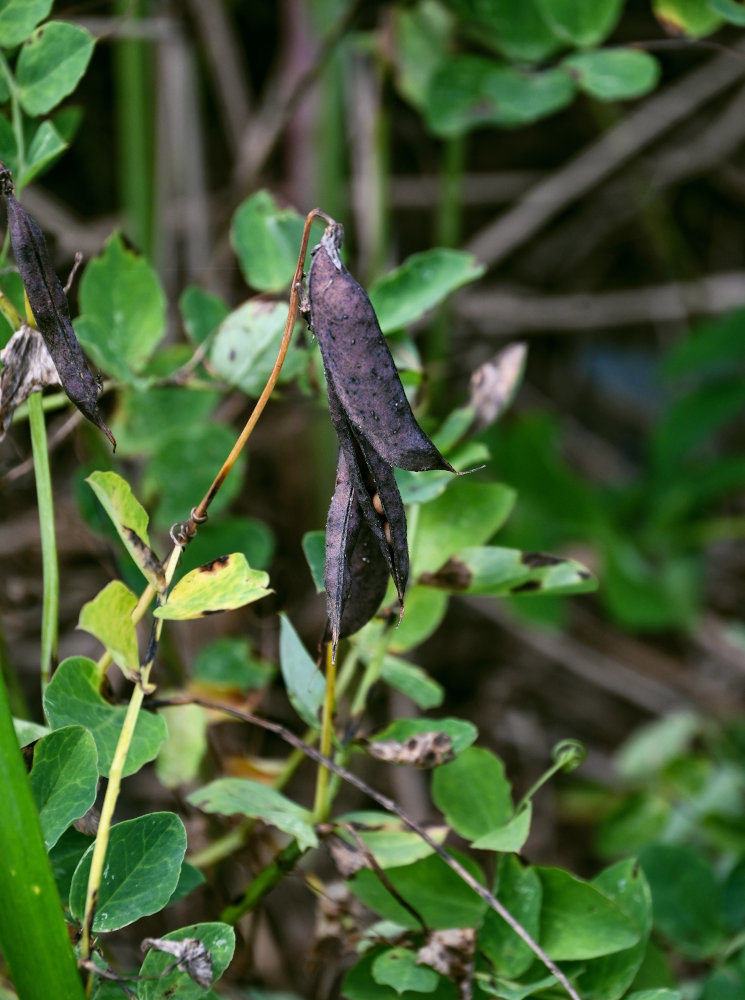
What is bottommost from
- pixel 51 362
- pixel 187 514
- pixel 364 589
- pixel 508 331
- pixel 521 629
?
pixel 521 629

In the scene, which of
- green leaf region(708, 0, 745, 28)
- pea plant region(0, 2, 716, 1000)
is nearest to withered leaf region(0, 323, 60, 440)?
pea plant region(0, 2, 716, 1000)

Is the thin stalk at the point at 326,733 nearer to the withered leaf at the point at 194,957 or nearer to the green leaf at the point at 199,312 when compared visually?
the withered leaf at the point at 194,957

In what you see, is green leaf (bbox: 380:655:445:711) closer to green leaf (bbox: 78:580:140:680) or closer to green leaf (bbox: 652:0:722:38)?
green leaf (bbox: 78:580:140:680)

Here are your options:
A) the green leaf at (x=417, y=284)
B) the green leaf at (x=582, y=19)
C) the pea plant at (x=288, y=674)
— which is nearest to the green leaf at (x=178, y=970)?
the pea plant at (x=288, y=674)

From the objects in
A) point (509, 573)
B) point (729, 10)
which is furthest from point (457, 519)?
point (729, 10)

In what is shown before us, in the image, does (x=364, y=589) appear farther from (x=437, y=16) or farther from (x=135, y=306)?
(x=437, y=16)

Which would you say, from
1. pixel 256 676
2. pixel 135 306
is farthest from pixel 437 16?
pixel 256 676
